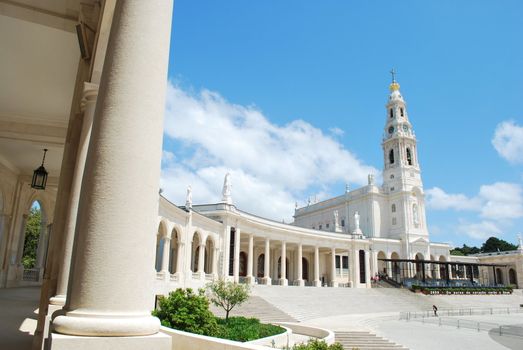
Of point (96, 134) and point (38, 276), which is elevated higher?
point (96, 134)

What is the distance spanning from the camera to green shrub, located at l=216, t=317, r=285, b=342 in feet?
50.5

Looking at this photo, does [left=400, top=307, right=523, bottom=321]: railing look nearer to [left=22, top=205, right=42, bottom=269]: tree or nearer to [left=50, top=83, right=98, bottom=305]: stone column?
[left=50, top=83, right=98, bottom=305]: stone column

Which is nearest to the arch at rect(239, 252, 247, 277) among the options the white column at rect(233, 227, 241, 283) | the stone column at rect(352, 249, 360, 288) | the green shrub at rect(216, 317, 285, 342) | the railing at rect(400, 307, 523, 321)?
the stone column at rect(352, 249, 360, 288)

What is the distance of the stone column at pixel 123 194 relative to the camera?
12.1 ft

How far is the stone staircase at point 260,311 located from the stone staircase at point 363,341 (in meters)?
7.87

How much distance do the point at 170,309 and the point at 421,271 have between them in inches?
2607

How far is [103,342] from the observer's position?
11.6 feet

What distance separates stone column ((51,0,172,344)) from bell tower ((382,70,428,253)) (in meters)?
74.5

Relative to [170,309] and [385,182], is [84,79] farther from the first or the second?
[385,182]

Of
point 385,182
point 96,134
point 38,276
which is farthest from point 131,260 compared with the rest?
point 385,182

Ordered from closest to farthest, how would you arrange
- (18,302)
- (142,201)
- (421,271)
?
(142,201) → (18,302) → (421,271)

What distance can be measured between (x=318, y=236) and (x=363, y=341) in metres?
32.9

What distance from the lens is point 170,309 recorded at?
13.0m

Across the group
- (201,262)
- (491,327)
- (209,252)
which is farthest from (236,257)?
(491,327)
